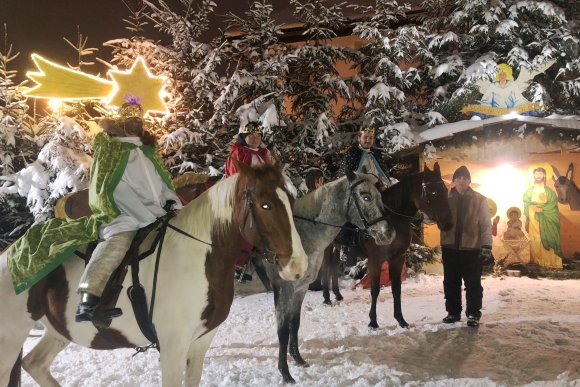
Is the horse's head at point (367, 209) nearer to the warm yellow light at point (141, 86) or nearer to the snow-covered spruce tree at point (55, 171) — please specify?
the warm yellow light at point (141, 86)

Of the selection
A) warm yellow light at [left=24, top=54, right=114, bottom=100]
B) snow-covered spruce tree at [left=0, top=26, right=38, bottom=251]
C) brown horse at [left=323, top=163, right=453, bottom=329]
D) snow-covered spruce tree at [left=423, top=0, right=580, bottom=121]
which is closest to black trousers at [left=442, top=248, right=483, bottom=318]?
brown horse at [left=323, top=163, right=453, bottom=329]

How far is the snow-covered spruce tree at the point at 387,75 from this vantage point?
11852 millimetres

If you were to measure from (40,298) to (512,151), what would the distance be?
1273cm

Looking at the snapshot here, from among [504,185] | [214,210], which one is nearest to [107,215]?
[214,210]

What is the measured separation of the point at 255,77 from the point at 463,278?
6.98m

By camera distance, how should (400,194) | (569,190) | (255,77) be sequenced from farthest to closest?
1. (569,190)
2. (255,77)
3. (400,194)

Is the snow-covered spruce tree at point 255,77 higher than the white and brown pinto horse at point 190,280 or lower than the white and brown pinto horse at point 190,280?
higher

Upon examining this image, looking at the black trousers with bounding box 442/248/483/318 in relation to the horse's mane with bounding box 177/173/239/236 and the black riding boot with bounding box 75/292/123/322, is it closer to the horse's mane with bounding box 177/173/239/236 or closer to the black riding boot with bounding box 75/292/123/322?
the horse's mane with bounding box 177/173/239/236

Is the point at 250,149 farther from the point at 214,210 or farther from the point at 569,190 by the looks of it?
the point at 569,190

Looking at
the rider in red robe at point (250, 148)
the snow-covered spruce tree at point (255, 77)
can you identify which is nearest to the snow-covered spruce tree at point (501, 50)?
the snow-covered spruce tree at point (255, 77)

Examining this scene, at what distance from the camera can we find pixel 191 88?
11.9 m

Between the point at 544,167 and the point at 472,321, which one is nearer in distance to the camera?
the point at 472,321

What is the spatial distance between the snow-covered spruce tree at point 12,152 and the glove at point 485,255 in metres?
9.88

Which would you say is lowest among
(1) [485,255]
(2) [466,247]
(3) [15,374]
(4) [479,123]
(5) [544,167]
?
(3) [15,374]
